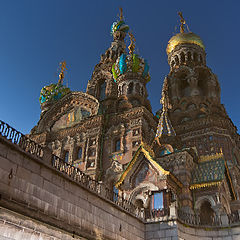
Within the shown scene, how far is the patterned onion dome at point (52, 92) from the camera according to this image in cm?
3771

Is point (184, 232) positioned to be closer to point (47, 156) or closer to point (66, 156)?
point (47, 156)

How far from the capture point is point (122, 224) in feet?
45.4

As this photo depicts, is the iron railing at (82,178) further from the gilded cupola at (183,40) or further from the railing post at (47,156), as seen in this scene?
the gilded cupola at (183,40)

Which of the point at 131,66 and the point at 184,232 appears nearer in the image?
the point at 184,232

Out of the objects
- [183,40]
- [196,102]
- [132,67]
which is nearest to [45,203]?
[132,67]

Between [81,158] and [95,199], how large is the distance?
1479cm

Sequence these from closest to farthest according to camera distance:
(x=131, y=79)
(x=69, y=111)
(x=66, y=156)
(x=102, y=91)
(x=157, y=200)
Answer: (x=157, y=200), (x=66, y=156), (x=131, y=79), (x=69, y=111), (x=102, y=91)

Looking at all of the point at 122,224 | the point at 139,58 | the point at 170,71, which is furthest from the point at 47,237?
the point at 170,71

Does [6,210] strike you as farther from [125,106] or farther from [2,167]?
[125,106]

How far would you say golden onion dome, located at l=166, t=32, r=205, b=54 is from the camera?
38812mm

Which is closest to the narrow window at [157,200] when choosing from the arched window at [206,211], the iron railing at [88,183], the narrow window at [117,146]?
the iron railing at [88,183]

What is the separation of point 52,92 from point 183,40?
17.1m

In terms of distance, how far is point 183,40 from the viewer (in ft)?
128

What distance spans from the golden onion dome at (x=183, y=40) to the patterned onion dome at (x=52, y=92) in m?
14.1
